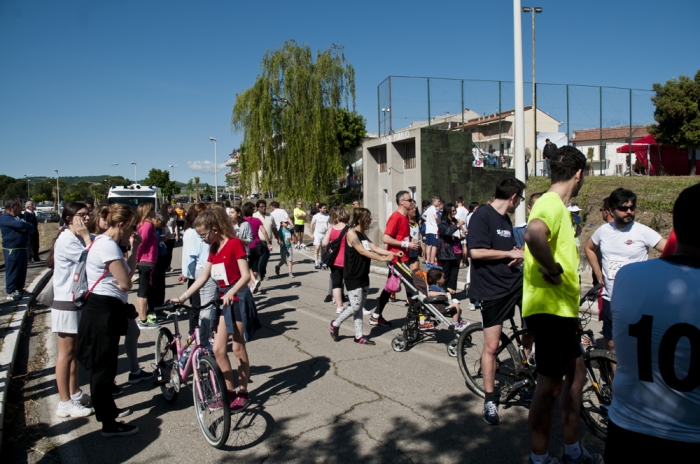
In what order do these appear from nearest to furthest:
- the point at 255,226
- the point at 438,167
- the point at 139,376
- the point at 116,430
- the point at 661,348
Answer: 1. the point at 661,348
2. the point at 116,430
3. the point at 139,376
4. the point at 255,226
5. the point at 438,167

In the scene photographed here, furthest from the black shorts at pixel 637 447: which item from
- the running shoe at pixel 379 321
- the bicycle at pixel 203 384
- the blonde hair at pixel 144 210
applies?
the blonde hair at pixel 144 210

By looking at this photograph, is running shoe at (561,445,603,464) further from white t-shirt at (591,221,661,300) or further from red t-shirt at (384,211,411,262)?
red t-shirt at (384,211,411,262)

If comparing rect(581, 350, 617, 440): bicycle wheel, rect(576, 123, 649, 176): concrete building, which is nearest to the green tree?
rect(576, 123, 649, 176): concrete building

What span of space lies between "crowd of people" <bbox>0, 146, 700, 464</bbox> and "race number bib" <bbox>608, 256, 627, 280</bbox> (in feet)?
0.03

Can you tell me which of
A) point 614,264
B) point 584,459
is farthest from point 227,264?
point 614,264

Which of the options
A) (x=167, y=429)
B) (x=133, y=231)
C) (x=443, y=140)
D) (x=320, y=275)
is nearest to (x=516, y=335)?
(x=167, y=429)

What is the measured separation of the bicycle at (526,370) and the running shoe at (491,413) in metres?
0.23

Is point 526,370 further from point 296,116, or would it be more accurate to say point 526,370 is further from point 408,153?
point 296,116

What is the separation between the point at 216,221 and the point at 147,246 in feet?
14.0

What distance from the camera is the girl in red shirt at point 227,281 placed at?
452cm

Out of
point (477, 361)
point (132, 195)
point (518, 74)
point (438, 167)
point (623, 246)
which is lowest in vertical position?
point (477, 361)

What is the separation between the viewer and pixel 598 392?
4070 millimetres

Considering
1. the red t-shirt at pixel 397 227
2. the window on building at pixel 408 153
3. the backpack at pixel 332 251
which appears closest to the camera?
the red t-shirt at pixel 397 227

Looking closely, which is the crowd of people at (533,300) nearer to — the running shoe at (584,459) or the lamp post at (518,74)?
the running shoe at (584,459)
